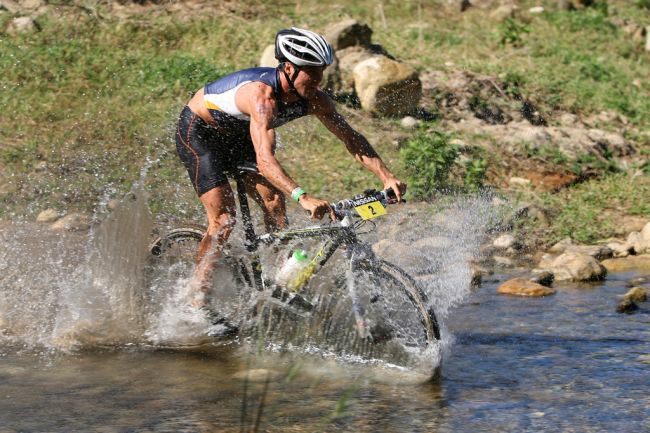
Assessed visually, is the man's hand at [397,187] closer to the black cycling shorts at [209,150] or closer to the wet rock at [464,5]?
the black cycling shorts at [209,150]

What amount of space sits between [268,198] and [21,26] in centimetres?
805

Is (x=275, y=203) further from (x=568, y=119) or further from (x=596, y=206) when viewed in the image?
(x=568, y=119)

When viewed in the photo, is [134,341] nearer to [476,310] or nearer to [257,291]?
[257,291]

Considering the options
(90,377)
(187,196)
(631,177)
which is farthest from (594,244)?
(90,377)

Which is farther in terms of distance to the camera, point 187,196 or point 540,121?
point 540,121

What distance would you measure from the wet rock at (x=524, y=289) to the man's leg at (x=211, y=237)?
2754 mm

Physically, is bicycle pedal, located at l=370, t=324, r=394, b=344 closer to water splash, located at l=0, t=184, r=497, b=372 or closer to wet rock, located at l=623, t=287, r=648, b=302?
water splash, located at l=0, t=184, r=497, b=372

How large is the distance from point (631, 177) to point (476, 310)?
15.1 feet

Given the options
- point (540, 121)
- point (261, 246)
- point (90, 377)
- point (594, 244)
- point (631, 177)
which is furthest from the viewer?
point (540, 121)

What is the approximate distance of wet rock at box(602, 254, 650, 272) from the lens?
8906mm

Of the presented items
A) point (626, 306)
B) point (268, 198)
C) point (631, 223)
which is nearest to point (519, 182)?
point (631, 223)

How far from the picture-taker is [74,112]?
1163cm

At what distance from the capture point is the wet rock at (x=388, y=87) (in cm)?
1194

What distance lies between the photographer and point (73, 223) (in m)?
9.74
